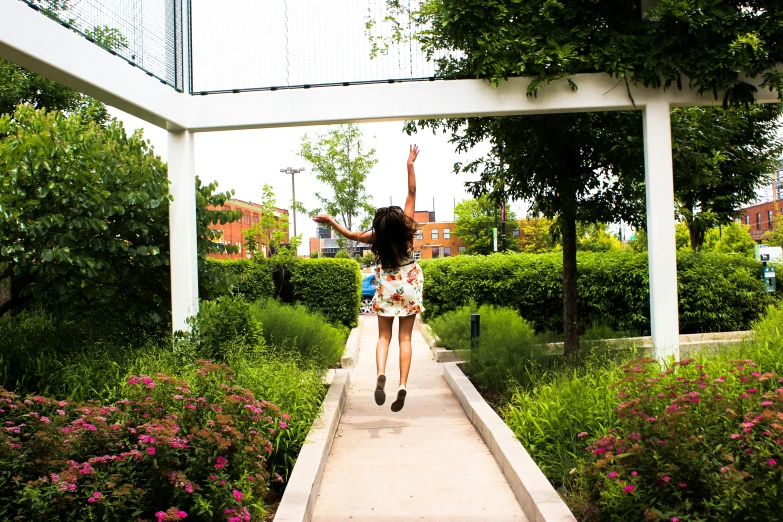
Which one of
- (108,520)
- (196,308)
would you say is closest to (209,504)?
(108,520)

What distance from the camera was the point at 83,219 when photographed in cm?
648

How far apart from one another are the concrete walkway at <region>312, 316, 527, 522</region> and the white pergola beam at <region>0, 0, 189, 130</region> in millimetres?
3706

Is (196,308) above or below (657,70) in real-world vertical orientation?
below

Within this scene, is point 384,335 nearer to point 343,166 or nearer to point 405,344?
point 405,344

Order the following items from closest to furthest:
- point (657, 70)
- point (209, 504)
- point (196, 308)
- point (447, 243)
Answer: point (209, 504), point (657, 70), point (196, 308), point (447, 243)

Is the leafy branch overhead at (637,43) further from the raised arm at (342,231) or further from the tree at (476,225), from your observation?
the tree at (476,225)

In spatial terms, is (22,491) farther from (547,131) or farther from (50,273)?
(547,131)

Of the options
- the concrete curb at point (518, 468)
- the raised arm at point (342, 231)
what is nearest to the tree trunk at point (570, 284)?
the concrete curb at point (518, 468)

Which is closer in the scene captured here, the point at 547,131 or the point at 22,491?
the point at 22,491

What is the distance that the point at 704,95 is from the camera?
21.4 feet

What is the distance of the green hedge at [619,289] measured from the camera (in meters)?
11.1

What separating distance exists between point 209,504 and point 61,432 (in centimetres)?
93

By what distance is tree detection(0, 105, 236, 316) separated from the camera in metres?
6.52

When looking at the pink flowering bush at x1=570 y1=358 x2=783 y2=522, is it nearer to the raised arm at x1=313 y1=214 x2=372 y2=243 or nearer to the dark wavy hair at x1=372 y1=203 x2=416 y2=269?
the dark wavy hair at x1=372 y1=203 x2=416 y2=269
